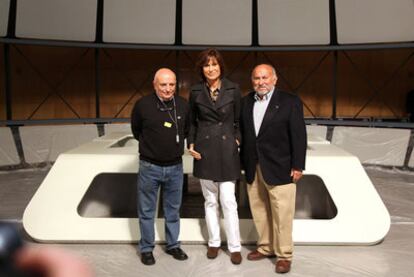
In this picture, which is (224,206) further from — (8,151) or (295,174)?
(8,151)

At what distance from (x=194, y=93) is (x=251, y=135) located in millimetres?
424

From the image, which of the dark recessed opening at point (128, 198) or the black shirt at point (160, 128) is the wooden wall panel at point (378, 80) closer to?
the dark recessed opening at point (128, 198)

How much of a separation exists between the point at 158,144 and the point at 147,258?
2.45ft

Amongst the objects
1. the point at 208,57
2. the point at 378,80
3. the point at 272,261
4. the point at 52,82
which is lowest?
the point at 272,261

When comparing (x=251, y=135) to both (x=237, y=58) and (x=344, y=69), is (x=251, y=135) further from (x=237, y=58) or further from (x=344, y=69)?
(x=344, y=69)

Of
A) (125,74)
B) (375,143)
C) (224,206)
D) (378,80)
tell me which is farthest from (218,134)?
(378,80)

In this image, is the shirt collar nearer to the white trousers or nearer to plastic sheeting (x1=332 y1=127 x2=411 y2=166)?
the white trousers

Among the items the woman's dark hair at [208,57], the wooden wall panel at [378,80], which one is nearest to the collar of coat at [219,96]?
the woman's dark hair at [208,57]

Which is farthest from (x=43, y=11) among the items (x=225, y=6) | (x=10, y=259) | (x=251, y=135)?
(x=10, y=259)

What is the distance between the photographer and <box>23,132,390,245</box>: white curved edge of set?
120 inches

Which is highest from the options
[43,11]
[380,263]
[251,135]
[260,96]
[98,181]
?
[43,11]

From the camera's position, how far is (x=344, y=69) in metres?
10.7

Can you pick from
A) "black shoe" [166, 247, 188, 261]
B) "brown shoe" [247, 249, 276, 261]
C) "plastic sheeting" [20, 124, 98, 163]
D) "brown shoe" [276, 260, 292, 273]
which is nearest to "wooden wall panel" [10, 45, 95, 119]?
"plastic sheeting" [20, 124, 98, 163]

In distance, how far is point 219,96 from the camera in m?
2.53
